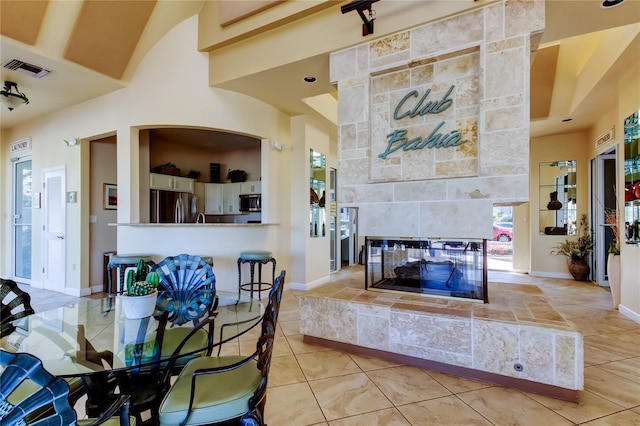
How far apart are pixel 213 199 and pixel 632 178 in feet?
22.3

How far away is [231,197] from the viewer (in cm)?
673

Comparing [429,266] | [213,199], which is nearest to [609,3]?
[429,266]

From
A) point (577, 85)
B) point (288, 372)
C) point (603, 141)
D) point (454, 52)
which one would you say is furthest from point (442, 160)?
point (603, 141)

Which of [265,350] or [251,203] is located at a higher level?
[251,203]

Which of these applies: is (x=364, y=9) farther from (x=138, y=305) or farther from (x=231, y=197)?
(x=231, y=197)

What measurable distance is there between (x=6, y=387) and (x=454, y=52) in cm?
353

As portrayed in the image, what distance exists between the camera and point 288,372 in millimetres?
2529

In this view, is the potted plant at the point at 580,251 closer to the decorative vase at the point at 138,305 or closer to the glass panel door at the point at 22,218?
the decorative vase at the point at 138,305

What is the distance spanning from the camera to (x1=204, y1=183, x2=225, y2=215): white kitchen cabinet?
6750mm

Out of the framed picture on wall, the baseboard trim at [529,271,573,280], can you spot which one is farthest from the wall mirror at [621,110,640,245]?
the framed picture on wall

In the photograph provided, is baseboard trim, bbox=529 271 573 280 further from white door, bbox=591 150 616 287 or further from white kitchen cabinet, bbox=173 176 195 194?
white kitchen cabinet, bbox=173 176 195 194

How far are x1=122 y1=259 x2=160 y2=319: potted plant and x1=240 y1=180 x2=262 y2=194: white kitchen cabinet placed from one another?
4.53 metres

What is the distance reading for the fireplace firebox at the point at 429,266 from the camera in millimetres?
2824

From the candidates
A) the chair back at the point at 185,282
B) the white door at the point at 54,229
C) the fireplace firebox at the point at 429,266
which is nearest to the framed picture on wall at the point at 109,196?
the white door at the point at 54,229
